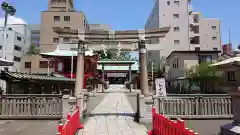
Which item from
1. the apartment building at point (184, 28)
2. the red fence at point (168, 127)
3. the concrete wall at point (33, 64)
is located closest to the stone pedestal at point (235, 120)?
the red fence at point (168, 127)

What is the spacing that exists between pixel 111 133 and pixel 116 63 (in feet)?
104

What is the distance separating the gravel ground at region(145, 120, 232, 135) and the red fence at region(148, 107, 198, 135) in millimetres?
1829

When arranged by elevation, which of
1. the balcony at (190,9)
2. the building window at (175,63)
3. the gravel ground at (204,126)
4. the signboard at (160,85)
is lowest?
the gravel ground at (204,126)

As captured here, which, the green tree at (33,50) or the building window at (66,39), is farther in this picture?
the green tree at (33,50)

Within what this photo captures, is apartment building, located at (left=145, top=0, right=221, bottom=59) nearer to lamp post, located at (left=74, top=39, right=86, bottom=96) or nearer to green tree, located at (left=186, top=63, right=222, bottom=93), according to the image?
green tree, located at (left=186, top=63, right=222, bottom=93)

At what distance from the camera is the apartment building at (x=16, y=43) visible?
5223 centimetres

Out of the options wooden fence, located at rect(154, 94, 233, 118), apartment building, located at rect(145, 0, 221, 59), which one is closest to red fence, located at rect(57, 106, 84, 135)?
wooden fence, located at rect(154, 94, 233, 118)

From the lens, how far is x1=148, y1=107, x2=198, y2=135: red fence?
5.52 meters

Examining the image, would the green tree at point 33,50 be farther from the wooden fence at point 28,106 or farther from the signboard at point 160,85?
the signboard at point 160,85

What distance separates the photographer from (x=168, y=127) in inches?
273

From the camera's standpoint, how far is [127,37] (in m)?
14.4

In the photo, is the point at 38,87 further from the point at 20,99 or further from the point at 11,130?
the point at 11,130

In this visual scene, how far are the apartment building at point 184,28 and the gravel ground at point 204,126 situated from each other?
46.7m

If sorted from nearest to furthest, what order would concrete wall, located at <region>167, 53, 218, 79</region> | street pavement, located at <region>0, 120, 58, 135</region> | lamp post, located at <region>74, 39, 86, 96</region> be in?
1. street pavement, located at <region>0, 120, 58, 135</region>
2. lamp post, located at <region>74, 39, 86, 96</region>
3. concrete wall, located at <region>167, 53, 218, 79</region>
